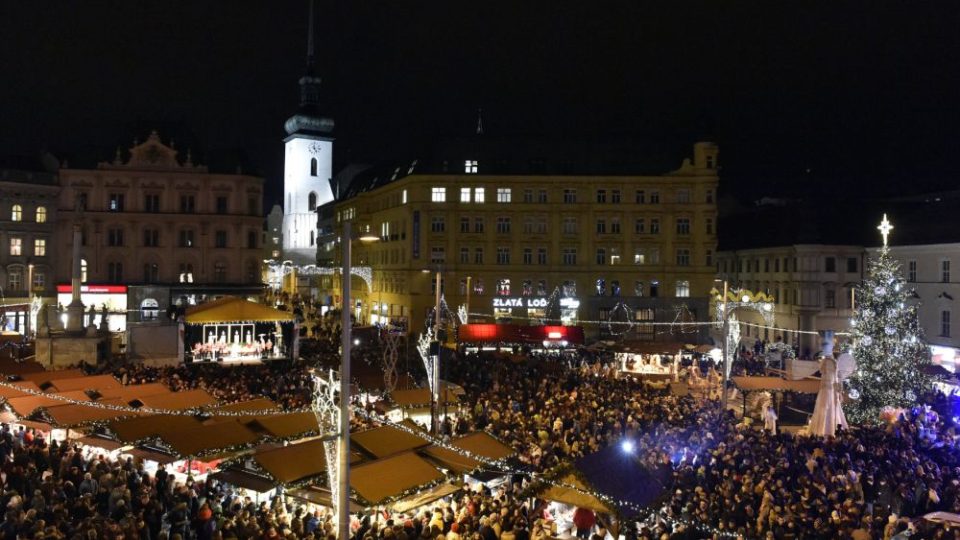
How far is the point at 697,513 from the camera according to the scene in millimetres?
15523

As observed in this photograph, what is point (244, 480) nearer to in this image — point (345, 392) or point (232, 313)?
point (345, 392)

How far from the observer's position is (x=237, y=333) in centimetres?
4056

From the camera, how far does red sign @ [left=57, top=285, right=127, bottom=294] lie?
59281mm

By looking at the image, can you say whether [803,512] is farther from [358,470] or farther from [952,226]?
[952,226]

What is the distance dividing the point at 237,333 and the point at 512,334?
14192mm

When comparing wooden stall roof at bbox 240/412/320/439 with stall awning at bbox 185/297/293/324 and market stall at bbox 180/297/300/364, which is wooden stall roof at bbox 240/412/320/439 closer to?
market stall at bbox 180/297/300/364

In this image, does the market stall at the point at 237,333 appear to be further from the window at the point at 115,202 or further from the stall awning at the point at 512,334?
the window at the point at 115,202

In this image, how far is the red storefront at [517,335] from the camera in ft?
131

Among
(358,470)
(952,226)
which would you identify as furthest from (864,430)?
(952,226)

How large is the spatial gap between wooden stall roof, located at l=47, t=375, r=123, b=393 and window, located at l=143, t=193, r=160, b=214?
134 ft

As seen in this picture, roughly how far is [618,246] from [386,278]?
2004 cm

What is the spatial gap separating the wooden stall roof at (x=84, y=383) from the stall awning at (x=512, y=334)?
19126 millimetres

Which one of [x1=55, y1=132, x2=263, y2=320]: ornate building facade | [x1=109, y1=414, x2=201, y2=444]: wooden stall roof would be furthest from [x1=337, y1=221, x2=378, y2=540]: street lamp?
[x1=55, y1=132, x2=263, y2=320]: ornate building facade

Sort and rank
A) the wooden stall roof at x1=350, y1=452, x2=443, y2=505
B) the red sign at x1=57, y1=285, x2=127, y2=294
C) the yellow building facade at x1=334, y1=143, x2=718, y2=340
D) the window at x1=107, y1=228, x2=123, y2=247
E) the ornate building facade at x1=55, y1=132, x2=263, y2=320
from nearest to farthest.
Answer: the wooden stall roof at x1=350, y1=452, x2=443, y2=505 < the yellow building facade at x1=334, y1=143, x2=718, y2=340 < the red sign at x1=57, y1=285, x2=127, y2=294 < the ornate building facade at x1=55, y1=132, x2=263, y2=320 < the window at x1=107, y1=228, x2=123, y2=247
